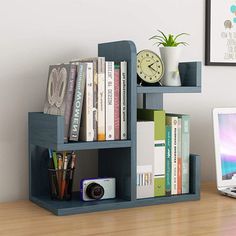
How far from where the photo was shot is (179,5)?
218cm

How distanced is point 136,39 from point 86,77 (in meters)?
0.44

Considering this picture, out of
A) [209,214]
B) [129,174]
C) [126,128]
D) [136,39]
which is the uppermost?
[136,39]

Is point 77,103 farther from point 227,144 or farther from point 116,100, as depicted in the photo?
point 227,144

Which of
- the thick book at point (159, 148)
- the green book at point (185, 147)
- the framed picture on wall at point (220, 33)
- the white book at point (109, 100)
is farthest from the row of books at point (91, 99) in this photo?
the framed picture on wall at point (220, 33)

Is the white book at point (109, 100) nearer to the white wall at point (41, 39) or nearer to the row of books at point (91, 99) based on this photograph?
the row of books at point (91, 99)

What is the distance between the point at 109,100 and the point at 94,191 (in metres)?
0.29

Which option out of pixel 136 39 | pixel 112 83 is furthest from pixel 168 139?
pixel 136 39

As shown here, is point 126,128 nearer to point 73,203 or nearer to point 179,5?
point 73,203

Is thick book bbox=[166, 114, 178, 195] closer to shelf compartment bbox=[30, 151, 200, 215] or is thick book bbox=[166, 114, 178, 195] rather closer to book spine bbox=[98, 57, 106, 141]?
shelf compartment bbox=[30, 151, 200, 215]

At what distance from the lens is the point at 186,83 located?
6.39ft

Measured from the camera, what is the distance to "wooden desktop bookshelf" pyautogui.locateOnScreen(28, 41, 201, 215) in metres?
1.70

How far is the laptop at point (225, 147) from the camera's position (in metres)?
2.00

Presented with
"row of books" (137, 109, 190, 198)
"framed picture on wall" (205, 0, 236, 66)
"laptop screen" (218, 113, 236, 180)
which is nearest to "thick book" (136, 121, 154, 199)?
"row of books" (137, 109, 190, 198)

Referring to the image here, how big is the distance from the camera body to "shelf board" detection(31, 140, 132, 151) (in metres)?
0.13
